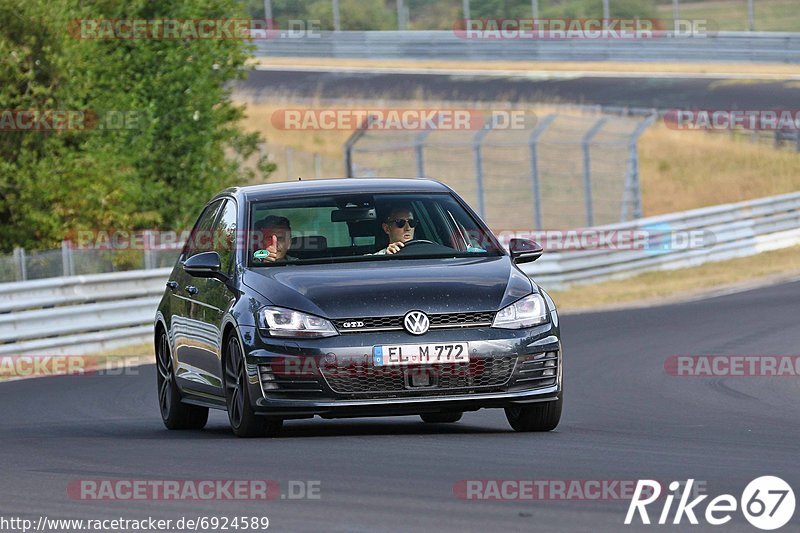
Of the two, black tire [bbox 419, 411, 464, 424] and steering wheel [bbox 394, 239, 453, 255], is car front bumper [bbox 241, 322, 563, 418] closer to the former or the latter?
steering wheel [bbox 394, 239, 453, 255]

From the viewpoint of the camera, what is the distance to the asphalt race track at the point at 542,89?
4547 centimetres

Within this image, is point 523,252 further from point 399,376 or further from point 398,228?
point 399,376

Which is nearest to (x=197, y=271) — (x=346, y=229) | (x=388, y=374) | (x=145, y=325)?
(x=346, y=229)

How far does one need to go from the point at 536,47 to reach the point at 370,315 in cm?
4355

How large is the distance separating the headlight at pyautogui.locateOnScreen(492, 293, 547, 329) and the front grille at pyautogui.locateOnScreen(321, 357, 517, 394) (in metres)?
0.22

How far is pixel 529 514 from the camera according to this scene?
6.86 meters

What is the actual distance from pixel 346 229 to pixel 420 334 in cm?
143

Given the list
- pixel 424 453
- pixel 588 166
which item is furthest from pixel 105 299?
pixel 424 453

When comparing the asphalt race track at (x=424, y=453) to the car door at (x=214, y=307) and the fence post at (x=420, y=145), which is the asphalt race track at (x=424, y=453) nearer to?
the car door at (x=214, y=307)

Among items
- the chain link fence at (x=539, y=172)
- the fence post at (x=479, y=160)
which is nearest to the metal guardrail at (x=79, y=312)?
the chain link fence at (x=539, y=172)

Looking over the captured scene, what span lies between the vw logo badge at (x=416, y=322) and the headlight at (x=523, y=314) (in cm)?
41

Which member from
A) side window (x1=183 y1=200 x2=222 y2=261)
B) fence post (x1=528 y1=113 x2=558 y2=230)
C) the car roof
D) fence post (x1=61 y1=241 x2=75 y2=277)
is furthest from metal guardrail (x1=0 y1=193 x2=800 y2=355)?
the car roof

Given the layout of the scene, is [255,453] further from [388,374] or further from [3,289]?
[3,289]

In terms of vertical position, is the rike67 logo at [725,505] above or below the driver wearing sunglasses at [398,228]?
below
